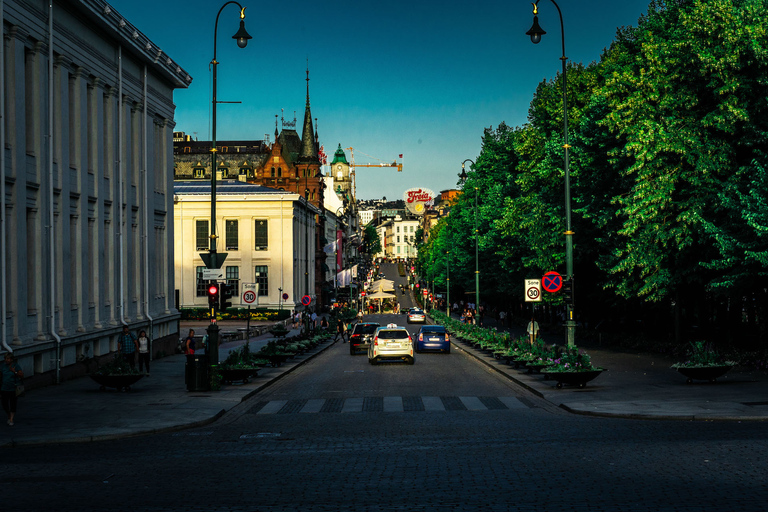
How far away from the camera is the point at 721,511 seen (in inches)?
371

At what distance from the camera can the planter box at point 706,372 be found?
23.5m

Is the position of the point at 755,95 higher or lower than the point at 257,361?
higher

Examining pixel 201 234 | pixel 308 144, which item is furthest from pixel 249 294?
pixel 308 144

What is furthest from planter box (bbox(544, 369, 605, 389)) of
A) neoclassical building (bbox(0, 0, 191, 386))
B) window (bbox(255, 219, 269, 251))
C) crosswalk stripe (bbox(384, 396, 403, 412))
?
window (bbox(255, 219, 269, 251))

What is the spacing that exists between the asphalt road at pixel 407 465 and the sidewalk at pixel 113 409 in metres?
0.63

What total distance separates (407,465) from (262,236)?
77.9m

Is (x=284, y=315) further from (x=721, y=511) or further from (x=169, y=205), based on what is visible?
(x=721, y=511)

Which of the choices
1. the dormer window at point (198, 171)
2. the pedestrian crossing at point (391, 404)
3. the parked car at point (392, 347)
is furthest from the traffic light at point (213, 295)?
the dormer window at point (198, 171)

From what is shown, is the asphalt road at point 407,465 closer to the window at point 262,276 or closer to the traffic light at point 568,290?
the traffic light at point 568,290

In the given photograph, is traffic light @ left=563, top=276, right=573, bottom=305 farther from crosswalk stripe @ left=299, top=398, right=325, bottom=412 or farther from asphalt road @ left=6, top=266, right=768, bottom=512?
crosswalk stripe @ left=299, top=398, right=325, bottom=412

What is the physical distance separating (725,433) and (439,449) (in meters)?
5.02

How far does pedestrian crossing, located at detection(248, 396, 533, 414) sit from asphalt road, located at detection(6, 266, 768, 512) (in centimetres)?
23

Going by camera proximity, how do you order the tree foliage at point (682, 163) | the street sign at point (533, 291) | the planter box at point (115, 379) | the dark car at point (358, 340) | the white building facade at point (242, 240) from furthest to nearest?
the white building facade at point (242, 240), the dark car at point (358, 340), the tree foliage at point (682, 163), the street sign at point (533, 291), the planter box at point (115, 379)

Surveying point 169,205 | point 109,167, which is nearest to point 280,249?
point 169,205
